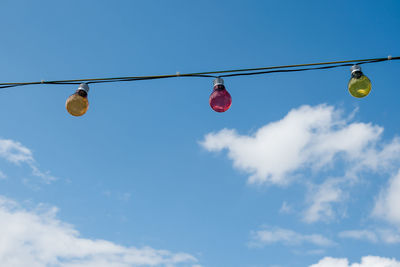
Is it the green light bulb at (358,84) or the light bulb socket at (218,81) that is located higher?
the light bulb socket at (218,81)

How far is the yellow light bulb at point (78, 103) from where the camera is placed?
18.2ft

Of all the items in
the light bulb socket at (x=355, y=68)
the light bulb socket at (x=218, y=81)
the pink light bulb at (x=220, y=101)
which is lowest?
the pink light bulb at (x=220, y=101)

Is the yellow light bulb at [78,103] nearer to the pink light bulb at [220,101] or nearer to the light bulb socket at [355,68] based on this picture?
the pink light bulb at [220,101]

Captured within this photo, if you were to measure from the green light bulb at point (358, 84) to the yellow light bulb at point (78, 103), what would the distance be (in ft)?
13.0

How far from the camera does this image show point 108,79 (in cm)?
533

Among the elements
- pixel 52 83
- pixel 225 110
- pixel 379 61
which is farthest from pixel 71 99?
pixel 379 61

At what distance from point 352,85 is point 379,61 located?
47 centimetres

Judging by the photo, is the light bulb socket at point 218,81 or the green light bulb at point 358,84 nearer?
the green light bulb at point 358,84

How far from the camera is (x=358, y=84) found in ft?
17.6

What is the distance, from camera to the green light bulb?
210 inches

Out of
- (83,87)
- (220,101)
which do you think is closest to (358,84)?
(220,101)

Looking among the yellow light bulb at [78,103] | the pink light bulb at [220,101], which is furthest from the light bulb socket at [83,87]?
the pink light bulb at [220,101]

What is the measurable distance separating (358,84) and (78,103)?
413 cm

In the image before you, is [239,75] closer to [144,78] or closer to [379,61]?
[144,78]
